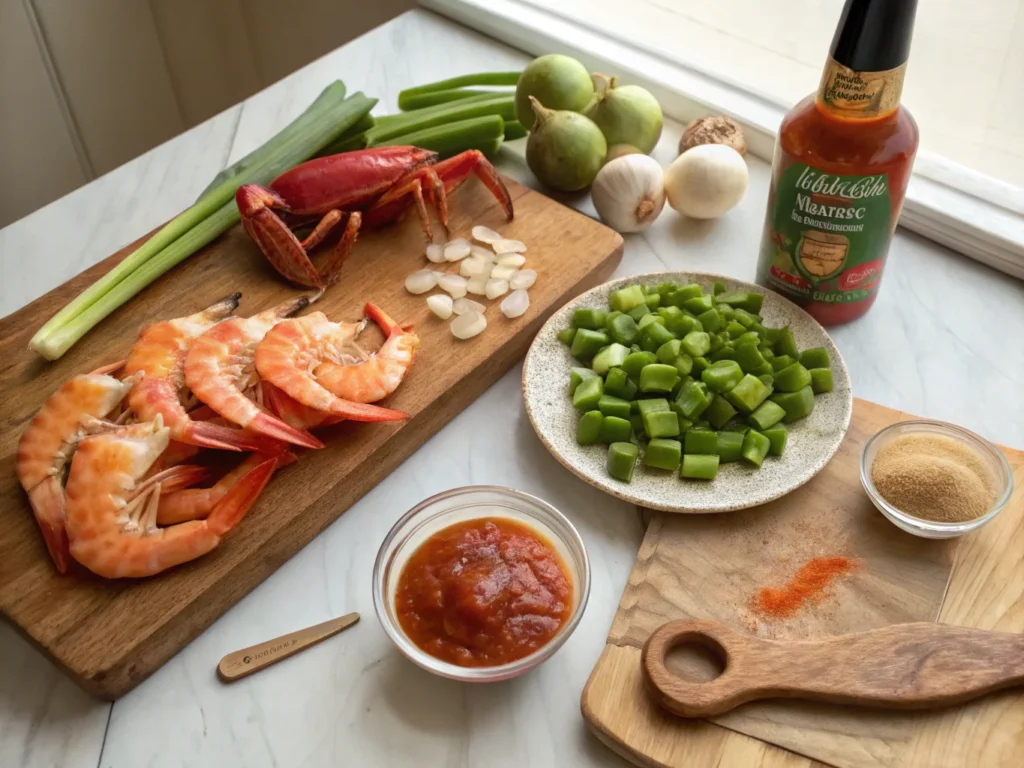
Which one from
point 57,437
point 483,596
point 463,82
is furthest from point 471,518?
point 463,82

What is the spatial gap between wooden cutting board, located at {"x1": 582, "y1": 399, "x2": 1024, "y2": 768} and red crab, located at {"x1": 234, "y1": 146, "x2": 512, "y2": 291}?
75 cm

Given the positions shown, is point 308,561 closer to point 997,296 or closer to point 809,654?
point 809,654

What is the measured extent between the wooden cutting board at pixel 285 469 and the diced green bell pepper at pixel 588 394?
170mm

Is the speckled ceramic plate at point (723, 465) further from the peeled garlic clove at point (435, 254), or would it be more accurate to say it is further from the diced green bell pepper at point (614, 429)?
the peeled garlic clove at point (435, 254)

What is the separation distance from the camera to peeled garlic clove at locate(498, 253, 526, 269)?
1633mm

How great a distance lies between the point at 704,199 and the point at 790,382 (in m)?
0.50

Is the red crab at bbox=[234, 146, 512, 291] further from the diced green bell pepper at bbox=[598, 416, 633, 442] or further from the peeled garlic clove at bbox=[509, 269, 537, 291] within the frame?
the diced green bell pepper at bbox=[598, 416, 633, 442]

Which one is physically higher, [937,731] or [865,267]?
[865,267]

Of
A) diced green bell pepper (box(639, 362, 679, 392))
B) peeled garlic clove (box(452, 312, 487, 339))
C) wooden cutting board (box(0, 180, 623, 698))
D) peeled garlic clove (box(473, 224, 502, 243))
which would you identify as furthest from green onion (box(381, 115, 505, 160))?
diced green bell pepper (box(639, 362, 679, 392))

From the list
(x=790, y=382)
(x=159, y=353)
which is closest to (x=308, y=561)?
(x=159, y=353)

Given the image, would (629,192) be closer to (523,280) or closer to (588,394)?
(523,280)

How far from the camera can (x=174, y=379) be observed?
1364 mm

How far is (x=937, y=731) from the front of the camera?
1.03 m

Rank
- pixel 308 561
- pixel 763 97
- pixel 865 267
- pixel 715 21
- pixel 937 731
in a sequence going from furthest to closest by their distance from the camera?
pixel 715 21, pixel 763 97, pixel 865 267, pixel 308 561, pixel 937 731
